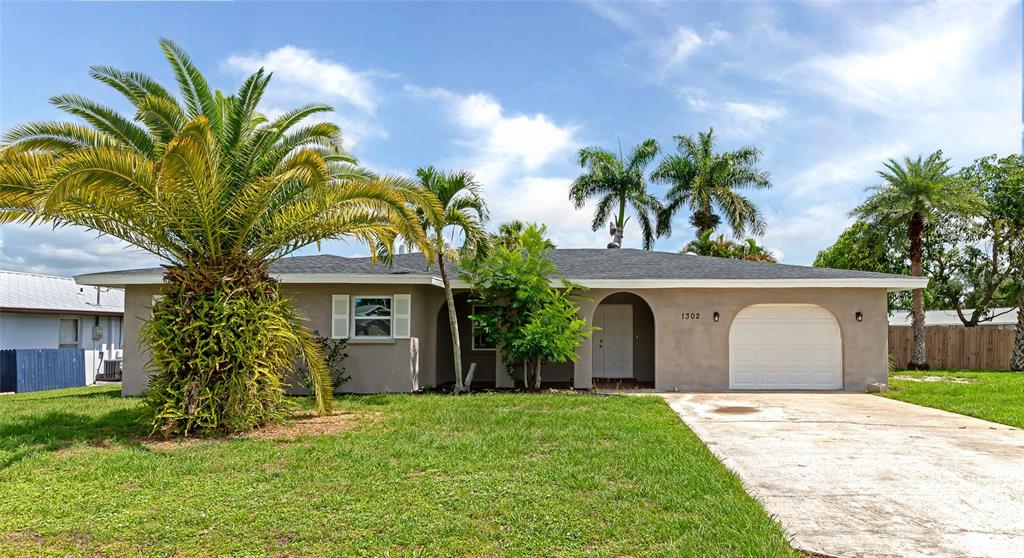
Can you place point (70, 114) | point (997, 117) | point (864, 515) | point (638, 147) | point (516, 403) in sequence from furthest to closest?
point (638, 147)
point (997, 117)
point (516, 403)
point (70, 114)
point (864, 515)

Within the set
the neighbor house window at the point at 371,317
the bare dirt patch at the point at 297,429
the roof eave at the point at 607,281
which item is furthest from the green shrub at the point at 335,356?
the bare dirt patch at the point at 297,429

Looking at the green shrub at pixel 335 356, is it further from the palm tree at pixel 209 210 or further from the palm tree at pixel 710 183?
the palm tree at pixel 710 183

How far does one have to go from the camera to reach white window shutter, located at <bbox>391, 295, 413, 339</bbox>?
45.0ft

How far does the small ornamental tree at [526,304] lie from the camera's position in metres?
13.0

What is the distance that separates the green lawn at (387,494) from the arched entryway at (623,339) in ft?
25.2

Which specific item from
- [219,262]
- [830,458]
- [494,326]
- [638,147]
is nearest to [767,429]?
[830,458]

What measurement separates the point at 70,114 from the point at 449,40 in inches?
283

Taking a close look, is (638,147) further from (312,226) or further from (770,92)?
(312,226)

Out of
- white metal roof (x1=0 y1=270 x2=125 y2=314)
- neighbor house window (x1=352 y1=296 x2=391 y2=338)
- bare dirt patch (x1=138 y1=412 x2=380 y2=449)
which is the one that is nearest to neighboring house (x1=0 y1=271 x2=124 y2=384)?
white metal roof (x1=0 y1=270 x2=125 y2=314)

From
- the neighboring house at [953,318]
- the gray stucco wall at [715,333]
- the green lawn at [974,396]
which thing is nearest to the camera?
the green lawn at [974,396]

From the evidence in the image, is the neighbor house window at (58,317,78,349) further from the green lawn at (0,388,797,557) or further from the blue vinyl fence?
the green lawn at (0,388,797,557)

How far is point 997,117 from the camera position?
12.9 meters

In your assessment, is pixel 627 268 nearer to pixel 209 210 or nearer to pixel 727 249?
pixel 209 210

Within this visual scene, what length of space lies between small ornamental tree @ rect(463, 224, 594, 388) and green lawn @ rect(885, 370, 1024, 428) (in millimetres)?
6945
